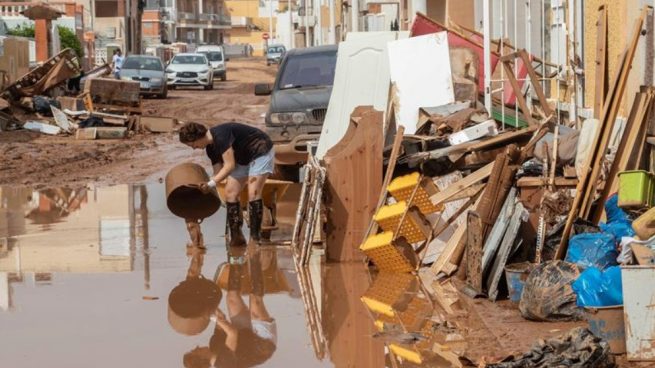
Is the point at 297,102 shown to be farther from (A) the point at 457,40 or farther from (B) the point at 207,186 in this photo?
(B) the point at 207,186

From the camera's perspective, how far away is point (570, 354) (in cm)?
759

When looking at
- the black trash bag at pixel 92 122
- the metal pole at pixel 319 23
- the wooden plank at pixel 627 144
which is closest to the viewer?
the wooden plank at pixel 627 144

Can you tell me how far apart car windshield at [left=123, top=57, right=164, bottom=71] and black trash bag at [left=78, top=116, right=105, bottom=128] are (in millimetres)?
15850

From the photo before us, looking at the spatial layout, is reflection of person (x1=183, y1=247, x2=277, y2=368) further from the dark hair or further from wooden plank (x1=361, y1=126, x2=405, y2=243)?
the dark hair

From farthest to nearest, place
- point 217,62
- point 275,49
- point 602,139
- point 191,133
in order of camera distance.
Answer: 1. point 275,49
2. point 217,62
3. point 191,133
4. point 602,139

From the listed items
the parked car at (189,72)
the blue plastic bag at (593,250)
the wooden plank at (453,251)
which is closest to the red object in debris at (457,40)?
the wooden plank at (453,251)

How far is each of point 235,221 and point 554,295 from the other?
16.6 feet

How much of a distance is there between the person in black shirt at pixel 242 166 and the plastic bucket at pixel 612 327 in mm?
5681

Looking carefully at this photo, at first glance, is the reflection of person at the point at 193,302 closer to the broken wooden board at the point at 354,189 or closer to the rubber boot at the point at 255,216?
the rubber boot at the point at 255,216

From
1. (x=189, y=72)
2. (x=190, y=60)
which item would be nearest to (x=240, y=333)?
(x=189, y=72)

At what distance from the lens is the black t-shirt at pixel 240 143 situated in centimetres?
1321

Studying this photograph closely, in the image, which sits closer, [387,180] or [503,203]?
[503,203]

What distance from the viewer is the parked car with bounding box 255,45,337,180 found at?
18188 mm

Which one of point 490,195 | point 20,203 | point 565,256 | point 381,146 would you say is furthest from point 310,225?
point 20,203
